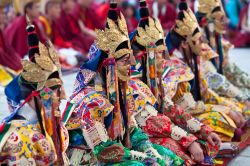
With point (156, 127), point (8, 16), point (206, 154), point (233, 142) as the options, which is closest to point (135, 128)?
point (156, 127)

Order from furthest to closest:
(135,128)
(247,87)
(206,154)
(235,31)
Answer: (235,31) < (247,87) < (206,154) < (135,128)

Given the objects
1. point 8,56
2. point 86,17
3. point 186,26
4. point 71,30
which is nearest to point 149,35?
point 186,26

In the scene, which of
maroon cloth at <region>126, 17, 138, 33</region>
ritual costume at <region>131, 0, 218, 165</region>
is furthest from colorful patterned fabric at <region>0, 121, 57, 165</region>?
maroon cloth at <region>126, 17, 138, 33</region>

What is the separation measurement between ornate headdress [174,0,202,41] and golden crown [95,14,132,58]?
47.0 inches

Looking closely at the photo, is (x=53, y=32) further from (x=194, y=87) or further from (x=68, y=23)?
(x=194, y=87)

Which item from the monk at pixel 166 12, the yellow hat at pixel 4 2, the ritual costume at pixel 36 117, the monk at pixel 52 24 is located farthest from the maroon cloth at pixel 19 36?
the ritual costume at pixel 36 117

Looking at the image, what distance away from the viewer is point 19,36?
9.01 meters

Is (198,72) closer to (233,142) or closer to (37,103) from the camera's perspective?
(233,142)

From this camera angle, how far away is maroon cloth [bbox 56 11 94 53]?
9852 millimetres

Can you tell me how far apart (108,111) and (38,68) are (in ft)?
2.00

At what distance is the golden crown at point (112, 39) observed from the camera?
3887mm

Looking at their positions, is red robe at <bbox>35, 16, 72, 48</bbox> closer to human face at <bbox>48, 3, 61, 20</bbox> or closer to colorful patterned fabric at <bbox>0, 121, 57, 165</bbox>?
human face at <bbox>48, 3, 61, 20</bbox>

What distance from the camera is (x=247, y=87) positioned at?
6.11 metres

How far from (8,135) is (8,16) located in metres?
6.92
